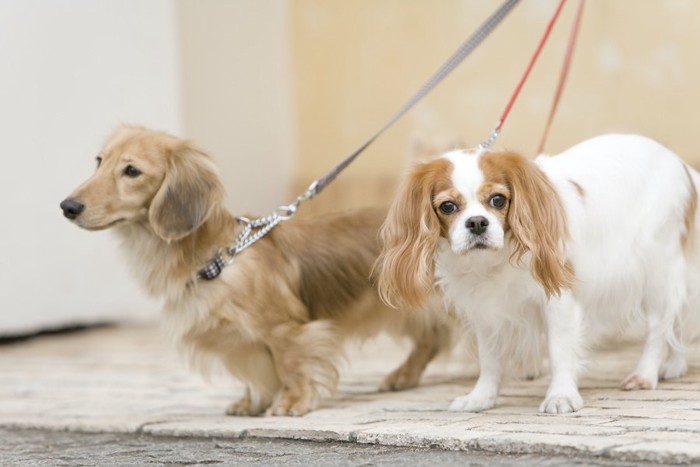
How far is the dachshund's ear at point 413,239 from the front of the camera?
9.71ft

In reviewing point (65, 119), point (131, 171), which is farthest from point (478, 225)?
point (65, 119)

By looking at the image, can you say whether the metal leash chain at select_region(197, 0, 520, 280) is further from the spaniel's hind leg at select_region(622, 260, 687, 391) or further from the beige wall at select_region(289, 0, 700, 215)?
the beige wall at select_region(289, 0, 700, 215)

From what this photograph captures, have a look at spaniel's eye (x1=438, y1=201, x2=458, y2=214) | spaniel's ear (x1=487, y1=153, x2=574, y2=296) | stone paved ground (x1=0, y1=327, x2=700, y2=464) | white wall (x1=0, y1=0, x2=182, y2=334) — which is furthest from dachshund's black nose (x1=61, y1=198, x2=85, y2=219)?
white wall (x1=0, y1=0, x2=182, y2=334)

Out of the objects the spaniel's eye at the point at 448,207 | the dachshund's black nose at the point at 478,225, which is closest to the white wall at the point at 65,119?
the spaniel's eye at the point at 448,207

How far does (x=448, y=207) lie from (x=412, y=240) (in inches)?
5.5

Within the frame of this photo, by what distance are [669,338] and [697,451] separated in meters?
1.13

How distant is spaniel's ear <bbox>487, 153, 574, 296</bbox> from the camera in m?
2.90

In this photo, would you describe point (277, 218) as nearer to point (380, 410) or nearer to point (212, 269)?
point (212, 269)

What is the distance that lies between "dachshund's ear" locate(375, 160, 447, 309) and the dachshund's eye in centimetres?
84

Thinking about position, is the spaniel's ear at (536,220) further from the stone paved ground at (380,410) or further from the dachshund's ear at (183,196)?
the dachshund's ear at (183,196)

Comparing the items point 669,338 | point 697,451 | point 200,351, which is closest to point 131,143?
point 200,351

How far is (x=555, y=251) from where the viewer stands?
292 centimetres

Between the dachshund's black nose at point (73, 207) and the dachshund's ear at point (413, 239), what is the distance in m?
0.92

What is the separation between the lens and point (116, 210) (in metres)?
3.44
